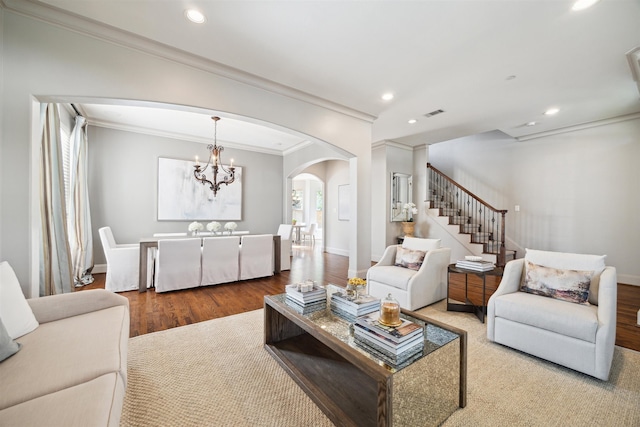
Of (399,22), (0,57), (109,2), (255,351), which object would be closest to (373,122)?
(399,22)

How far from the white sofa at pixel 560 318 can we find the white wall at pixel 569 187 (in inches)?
148

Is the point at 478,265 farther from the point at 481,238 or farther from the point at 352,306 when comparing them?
the point at 481,238

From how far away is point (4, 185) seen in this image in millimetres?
2066

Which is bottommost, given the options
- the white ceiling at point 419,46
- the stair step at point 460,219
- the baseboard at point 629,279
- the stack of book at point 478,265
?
the baseboard at point 629,279

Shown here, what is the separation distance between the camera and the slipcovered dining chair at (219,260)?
4.08m

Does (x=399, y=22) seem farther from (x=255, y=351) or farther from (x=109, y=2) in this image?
(x=255, y=351)

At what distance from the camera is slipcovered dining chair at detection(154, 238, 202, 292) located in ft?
12.3

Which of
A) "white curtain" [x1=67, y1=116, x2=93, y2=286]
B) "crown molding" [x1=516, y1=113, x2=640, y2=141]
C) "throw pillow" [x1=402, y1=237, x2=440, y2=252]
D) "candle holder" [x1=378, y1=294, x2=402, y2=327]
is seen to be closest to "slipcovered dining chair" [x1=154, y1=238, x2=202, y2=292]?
"white curtain" [x1=67, y1=116, x2=93, y2=286]

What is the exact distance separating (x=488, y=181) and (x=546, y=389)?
224 inches

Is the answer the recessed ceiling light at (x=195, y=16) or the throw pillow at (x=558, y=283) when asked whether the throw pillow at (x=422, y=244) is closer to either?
the throw pillow at (x=558, y=283)

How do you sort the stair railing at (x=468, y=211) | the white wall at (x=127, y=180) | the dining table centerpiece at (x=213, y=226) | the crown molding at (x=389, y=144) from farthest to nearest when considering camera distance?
the crown molding at (x=389, y=144) → the stair railing at (x=468, y=211) → the white wall at (x=127, y=180) → the dining table centerpiece at (x=213, y=226)

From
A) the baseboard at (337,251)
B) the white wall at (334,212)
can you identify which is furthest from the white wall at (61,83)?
the baseboard at (337,251)

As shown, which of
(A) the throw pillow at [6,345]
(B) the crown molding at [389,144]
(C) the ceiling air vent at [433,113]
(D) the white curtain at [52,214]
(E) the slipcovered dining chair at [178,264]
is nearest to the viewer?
(A) the throw pillow at [6,345]

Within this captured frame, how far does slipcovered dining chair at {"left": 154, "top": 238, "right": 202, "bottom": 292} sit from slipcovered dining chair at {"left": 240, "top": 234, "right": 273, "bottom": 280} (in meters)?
0.70
